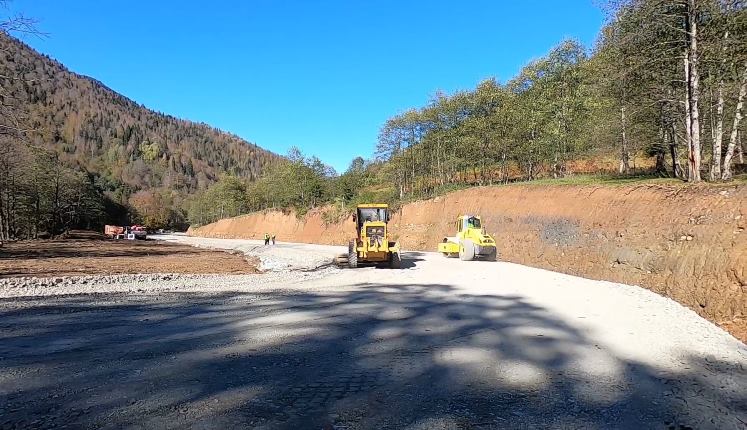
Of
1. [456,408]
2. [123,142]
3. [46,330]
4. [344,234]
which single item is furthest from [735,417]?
[123,142]

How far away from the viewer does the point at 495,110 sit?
37.8m

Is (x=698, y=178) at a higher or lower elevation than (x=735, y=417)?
higher

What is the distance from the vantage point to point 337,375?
513cm

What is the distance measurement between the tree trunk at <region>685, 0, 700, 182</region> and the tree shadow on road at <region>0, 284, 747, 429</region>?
10.9 meters

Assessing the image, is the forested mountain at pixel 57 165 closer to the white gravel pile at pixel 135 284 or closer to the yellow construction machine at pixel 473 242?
the white gravel pile at pixel 135 284

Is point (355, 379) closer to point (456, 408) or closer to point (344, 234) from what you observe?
point (456, 408)

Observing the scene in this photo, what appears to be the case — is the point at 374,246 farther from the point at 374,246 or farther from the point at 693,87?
the point at 693,87

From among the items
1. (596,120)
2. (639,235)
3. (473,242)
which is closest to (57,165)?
(473,242)

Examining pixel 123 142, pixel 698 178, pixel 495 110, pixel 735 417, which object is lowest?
pixel 735 417

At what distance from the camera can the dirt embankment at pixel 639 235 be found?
10.7 m

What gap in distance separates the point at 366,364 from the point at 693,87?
16.2m

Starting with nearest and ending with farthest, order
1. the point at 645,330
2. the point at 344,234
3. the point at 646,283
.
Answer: the point at 645,330
the point at 646,283
the point at 344,234

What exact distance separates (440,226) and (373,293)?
80.3 feet

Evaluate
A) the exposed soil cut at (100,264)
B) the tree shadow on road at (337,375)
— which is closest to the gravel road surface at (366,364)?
the tree shadow on road at (337,375)
